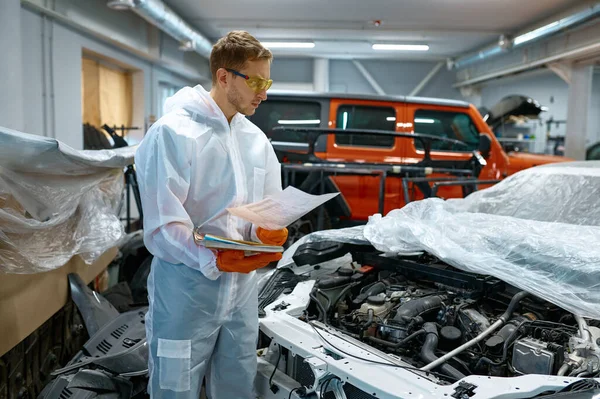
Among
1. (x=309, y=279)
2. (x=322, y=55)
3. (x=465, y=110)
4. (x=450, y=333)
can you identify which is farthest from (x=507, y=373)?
Result: (x=322, y=55)

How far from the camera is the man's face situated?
6.06 ft

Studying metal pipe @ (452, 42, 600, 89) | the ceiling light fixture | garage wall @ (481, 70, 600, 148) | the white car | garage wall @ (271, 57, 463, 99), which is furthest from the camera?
garage wall @ (271, 57, 463, 99)

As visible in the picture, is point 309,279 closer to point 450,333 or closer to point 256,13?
point 450,333

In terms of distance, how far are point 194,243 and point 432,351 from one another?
1.08m

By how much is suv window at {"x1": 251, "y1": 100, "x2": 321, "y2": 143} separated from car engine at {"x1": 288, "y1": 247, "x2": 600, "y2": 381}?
323 cm

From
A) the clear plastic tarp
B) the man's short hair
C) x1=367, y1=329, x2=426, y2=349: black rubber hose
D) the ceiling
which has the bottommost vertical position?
x1=367, y1=329, x2=426, y2=349: black rubber hose

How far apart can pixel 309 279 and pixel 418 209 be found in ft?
2.60

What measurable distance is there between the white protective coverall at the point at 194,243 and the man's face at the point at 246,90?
8 centimetres

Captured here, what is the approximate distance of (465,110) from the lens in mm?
5777

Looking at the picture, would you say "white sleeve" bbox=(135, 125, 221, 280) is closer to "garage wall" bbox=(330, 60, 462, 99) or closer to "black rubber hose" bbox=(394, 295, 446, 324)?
"black rubber hose" bbox=(394, 295, 446, 324)

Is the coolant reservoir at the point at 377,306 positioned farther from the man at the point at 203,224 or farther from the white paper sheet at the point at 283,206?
the white paper sheet at the point at 283,206

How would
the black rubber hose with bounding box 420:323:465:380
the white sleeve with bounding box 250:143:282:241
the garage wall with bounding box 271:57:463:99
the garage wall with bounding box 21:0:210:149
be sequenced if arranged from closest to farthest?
the black rubber hose with bounding box 420:323:465:380 → the white sleeve with bounding box 250:143:282:241 → the garage wall with bounding box 21:0:210:149 → the garage wall with bounding box 271:57:463:99

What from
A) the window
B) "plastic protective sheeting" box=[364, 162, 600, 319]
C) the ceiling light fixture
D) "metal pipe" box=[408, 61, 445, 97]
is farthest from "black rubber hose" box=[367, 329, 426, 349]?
"metal pipe" box=[408, 61, 445, 97]

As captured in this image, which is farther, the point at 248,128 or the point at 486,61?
the point at 486,61
